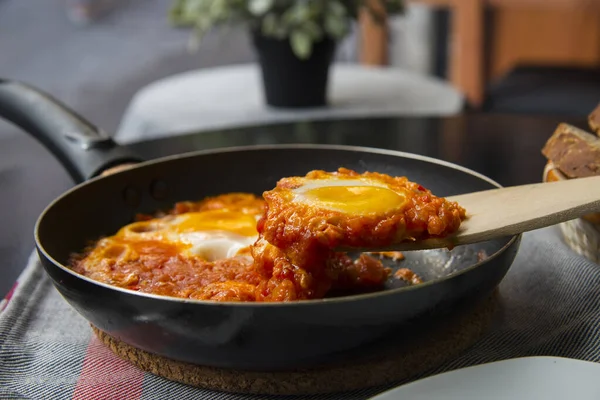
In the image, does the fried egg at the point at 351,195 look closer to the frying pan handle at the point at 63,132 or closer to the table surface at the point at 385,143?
the frying pan handle at the point at 63,132

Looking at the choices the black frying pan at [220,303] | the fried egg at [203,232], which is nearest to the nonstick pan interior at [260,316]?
the black frying pan at [220,303]

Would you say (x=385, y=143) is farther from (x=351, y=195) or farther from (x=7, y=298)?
(x=7, y=298)

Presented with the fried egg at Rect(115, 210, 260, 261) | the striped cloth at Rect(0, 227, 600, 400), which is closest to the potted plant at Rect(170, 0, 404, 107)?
the fried egg at Rect(115, 210, 260, 261)

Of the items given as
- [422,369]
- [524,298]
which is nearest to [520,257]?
[524,298]

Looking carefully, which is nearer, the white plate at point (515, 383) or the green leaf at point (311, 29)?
the white plate at point (515, 383)

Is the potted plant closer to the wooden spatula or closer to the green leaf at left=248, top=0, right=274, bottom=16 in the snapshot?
the green leaf at left=248, top=0, right=274, bottom=16

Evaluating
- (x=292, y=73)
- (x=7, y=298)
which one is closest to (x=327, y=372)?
(x=7, y=298)

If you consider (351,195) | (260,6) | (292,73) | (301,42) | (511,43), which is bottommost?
(511,43)
